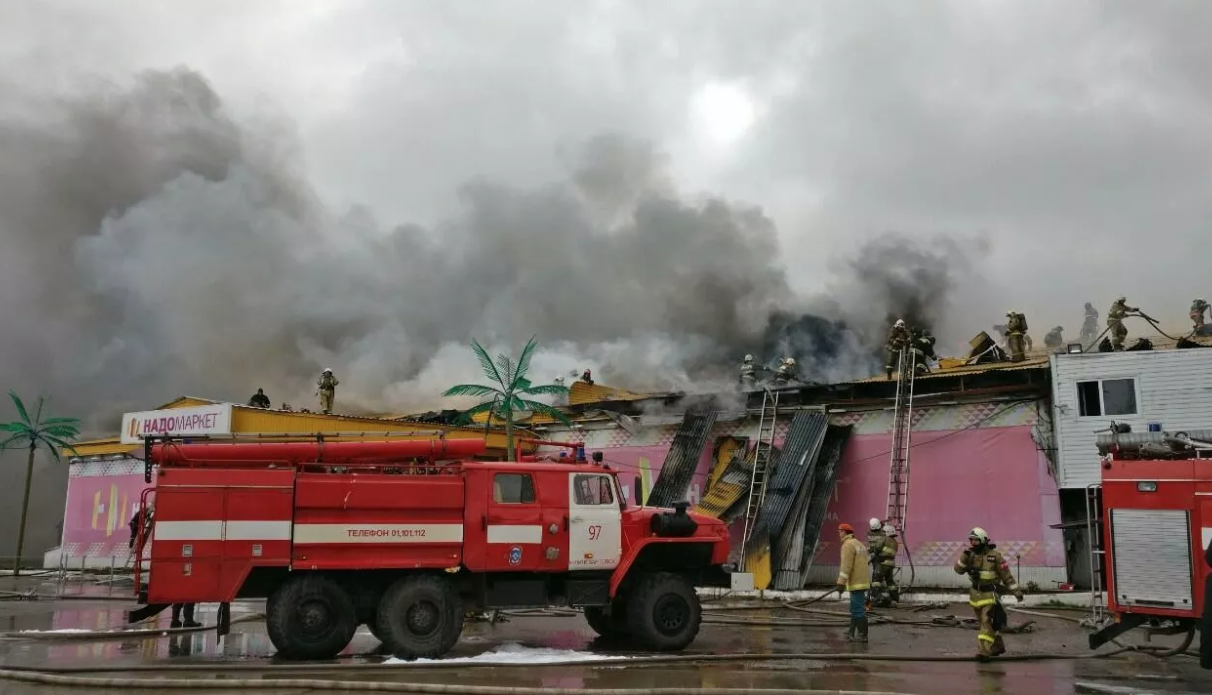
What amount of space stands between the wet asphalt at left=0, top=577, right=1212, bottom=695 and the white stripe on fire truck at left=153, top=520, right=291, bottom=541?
142 centimetres

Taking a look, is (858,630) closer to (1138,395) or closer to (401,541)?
(401,541)

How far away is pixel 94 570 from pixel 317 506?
2749 centimetres

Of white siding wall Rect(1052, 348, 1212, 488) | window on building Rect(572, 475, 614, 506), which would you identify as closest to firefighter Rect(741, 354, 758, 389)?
white siding wall Rect(1052, 348, 1212, 488)

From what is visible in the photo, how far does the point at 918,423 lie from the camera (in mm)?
21297

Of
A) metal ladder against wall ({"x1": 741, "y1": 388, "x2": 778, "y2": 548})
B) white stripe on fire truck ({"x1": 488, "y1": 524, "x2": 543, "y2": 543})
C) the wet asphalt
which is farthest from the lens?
metal ladder against wall ({"x1": 741, "y1": 388, "x2": 778, "y2": 548})

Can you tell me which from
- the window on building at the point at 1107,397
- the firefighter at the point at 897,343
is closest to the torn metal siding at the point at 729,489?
the firefighter at the point at 897,343

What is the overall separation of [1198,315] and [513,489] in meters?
17.4

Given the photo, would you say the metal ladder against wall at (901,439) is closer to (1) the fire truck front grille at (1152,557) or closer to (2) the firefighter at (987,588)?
Result: (2) the firefighter at (987,588)

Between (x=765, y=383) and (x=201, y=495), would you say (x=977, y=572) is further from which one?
(x=765, y=383)

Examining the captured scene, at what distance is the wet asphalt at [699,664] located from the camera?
950cm

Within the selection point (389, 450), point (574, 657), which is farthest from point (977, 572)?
point (389, 450)

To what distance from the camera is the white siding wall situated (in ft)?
59.9

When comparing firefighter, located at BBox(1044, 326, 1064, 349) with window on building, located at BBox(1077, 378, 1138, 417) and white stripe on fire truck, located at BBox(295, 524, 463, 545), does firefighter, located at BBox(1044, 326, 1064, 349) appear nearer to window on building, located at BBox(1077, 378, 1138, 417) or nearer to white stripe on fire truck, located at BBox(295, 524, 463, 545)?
window on building, located at BBox(1077, 378, 1138, 417)

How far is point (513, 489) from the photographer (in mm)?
11766
